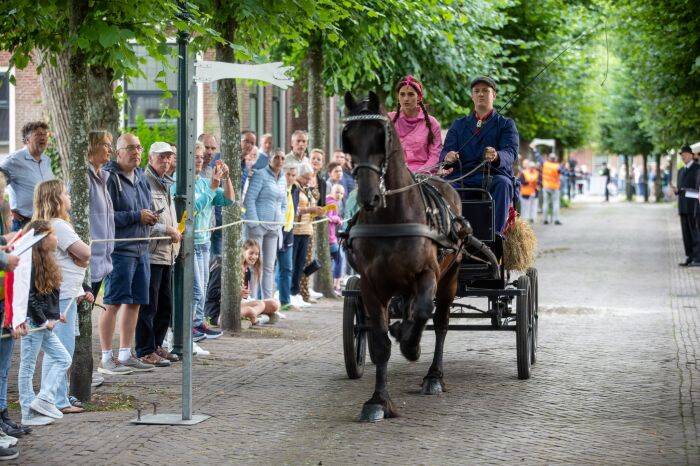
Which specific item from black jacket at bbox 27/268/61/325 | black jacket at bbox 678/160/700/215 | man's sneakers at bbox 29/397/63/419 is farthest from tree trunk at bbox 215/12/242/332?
black jacket at bbox 678/160/700/215

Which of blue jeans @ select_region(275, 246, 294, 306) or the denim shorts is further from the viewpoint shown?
blue jeans @ select_region(275, 246, 294, 306)

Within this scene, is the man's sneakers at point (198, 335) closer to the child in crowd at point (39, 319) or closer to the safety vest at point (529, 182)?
the child in crowd at point (39, 319)

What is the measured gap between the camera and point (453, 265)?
32.8ft

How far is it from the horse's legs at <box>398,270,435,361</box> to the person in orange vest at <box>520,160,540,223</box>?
26854 mm

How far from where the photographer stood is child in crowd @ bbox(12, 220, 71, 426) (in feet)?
25.3

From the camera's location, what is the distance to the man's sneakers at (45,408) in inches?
343

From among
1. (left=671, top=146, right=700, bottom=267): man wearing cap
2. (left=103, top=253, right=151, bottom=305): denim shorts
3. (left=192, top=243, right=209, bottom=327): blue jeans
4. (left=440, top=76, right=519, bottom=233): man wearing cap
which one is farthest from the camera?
(left=671, top=146, right=700, bottom=267): man wearing cap

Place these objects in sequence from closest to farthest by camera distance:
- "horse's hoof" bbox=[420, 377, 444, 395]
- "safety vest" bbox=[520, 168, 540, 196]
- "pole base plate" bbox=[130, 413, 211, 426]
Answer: "pole base plate" bbox=[130, 413, 211, 426], "horse's hoof" bbox=[420, 377, 444, 395], "safety vest" bbox=[520, 168, 540, 196]

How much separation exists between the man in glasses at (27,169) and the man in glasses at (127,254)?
3.44 ft

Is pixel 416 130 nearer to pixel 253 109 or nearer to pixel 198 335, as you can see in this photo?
pixel 198 335

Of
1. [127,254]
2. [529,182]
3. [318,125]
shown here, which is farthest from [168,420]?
[529,182]

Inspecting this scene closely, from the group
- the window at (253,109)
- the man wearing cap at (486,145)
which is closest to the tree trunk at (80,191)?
the man wearing cap at (486,145)

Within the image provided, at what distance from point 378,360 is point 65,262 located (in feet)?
7.97

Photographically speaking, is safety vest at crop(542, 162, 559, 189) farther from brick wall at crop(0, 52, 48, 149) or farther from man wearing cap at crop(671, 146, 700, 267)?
brick wall at crop(0, 52, 48, 149)
